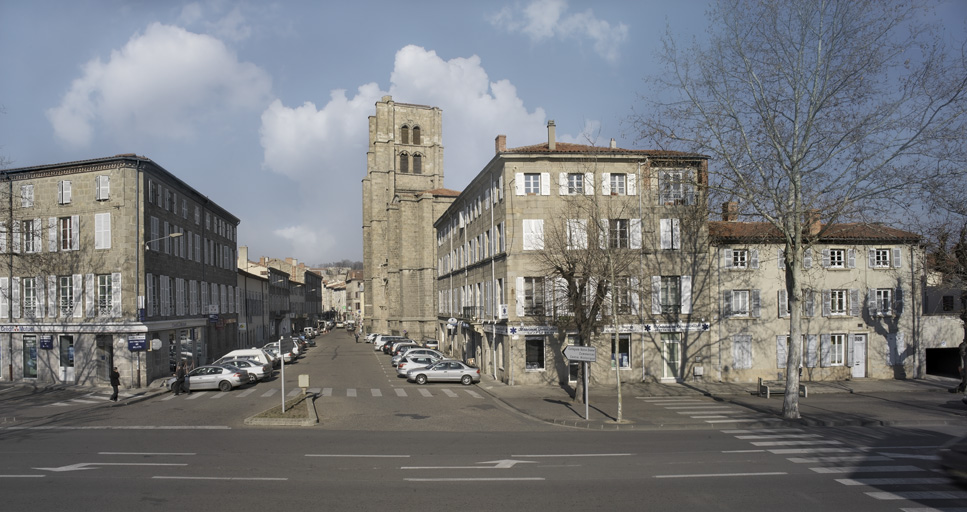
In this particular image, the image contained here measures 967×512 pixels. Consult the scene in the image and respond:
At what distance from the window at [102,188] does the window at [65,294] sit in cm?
455

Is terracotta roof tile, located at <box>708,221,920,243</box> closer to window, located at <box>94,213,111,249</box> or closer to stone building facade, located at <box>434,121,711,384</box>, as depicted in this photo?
stone building facade, located at <box>434,121,711,384</box>

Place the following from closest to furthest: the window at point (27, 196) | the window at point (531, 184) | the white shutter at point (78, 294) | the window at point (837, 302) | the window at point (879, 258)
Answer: the window at point (531, 184) → the window at point (837, 302) → the white shutter at point (78, 294) → the window at point (879, 258) → the window at point (27, 196)

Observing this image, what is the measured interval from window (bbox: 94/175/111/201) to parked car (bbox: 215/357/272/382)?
10.7m

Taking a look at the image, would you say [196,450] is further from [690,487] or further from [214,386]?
[214,386]

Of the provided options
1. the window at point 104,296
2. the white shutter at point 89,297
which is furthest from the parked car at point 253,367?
the white shutter at point 89,297

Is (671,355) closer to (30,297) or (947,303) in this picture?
(947,303)

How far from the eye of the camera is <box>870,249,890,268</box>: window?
32.2m

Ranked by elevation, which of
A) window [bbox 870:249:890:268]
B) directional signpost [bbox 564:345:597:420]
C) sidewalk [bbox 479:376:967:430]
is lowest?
sidewalk [bbox 479:376:967:430]

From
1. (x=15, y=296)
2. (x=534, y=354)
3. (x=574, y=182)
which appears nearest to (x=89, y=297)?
(x=15, y=296)

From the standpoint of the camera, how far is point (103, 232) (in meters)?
32.1

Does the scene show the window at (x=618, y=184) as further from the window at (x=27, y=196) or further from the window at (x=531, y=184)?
the window at (x=27, y=196)

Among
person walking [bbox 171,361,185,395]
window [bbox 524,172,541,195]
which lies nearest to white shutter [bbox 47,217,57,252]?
person walking [bbox 171,361,185,395]

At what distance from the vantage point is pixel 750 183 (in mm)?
20938

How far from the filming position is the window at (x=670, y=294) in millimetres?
30328
